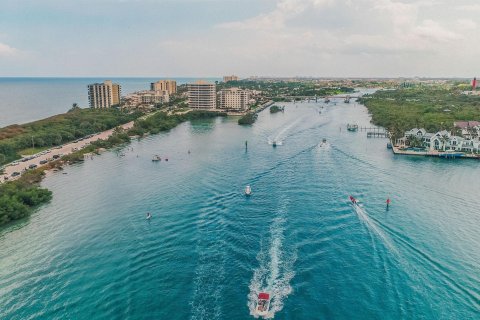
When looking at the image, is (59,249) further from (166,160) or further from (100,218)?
(166,160)

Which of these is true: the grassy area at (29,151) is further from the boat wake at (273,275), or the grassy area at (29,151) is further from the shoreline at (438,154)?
the shoreline at (438,154)

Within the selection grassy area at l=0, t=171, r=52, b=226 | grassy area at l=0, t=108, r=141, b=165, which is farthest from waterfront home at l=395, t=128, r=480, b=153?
grassy area at l=0, t=108, r=141, b=165

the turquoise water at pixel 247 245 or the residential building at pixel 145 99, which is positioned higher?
the residential building at pixel 145 99

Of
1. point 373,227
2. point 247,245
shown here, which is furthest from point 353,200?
point 247,245

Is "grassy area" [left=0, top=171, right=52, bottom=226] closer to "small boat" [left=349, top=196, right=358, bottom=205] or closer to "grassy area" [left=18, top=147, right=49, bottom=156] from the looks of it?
"grassy area" [left=18, top=147, right=49, bottom=156]

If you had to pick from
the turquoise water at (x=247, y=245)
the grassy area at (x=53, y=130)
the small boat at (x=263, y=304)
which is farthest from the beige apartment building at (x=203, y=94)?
the small boat at (x=263, y=304)

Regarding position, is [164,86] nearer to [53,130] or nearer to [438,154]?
[53,130]
